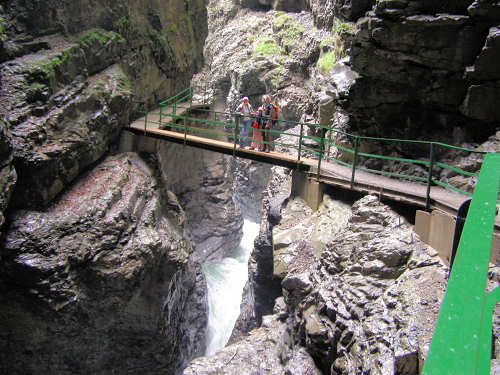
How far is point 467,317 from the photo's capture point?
169 centimetres

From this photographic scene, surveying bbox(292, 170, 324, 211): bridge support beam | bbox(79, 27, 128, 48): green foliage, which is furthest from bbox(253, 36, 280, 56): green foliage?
bbox(292, 170, 324, 211): bridge support beam

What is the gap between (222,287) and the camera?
16.2 metres

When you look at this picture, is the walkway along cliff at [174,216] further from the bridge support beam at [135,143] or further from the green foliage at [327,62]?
the green foliage at [327,62]

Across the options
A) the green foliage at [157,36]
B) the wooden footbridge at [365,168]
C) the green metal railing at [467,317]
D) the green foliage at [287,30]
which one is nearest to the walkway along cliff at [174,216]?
the wooden footbridge at [365,168]

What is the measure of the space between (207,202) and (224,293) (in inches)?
171

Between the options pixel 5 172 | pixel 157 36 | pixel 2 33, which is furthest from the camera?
pixel 157 36

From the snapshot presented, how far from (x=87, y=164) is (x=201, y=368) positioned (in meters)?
5.54

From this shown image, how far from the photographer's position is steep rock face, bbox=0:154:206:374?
7.58 meters

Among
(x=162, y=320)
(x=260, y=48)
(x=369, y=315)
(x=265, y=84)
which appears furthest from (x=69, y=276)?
(x=260, y=48)

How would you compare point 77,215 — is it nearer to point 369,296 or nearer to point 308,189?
point 308,189

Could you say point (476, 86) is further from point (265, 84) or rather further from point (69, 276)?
point (265, 84)

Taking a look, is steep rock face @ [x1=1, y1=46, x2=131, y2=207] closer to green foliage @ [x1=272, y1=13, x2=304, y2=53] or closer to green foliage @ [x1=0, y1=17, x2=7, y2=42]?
green foliage @ [x1=0, y1=17, x2=7, y2=42]

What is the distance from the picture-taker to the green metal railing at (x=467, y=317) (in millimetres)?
1549

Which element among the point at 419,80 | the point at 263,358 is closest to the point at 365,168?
the point at 419,80
